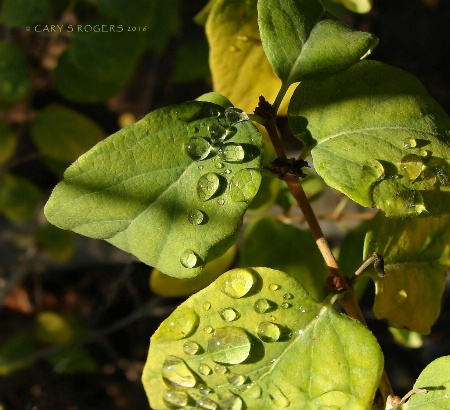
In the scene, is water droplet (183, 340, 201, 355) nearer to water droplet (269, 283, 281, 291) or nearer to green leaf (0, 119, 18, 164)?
water droplet (269, 283, 281, 291)

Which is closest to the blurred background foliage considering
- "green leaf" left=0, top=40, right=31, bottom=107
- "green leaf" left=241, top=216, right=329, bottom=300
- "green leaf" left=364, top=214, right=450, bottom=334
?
"green leaf" left=0, top=40, right=31, bottom=107

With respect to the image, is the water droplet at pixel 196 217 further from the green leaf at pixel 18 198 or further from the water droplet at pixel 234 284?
the green leaf at pixel 18 198

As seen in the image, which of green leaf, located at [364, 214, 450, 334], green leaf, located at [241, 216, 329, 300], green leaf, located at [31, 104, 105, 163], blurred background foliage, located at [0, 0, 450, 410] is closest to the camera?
green leaf, located at [364, 214, 450, 334]

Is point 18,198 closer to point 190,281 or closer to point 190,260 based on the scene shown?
point 190,281

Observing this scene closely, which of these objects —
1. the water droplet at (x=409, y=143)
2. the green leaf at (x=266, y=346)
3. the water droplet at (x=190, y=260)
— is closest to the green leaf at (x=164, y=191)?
the water droplet at (x=190, y=260)

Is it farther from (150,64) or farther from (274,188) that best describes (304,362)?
(150,64)

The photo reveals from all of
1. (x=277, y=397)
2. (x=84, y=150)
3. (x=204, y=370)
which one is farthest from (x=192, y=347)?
(x=84, y=150)
